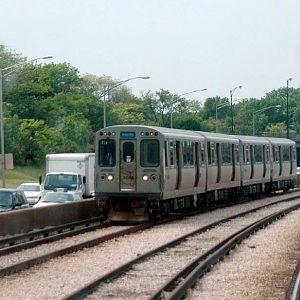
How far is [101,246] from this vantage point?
24453 mm

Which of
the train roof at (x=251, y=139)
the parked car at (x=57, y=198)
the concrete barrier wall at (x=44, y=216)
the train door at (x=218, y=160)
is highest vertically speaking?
the train roof at (x=251, y=139)

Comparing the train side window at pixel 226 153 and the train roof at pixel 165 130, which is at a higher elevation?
the train roof at pixel 165 130

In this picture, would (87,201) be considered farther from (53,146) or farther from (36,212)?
(53,146)

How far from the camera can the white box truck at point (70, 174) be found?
155 feet

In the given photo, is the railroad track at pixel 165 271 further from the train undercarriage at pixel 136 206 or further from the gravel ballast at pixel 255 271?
the train undercarriage at pixel 136 206

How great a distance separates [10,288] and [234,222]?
17.2 m

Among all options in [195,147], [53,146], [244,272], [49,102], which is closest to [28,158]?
[53,146]

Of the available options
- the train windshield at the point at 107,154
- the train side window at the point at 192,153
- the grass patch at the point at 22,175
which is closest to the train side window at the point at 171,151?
the train windshield at the point at 107,154

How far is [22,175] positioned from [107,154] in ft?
185

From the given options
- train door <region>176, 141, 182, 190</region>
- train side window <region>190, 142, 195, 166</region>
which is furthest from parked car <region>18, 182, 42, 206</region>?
train door <region>176, 141, 182, 190</region>

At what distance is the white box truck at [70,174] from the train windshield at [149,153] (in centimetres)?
1489

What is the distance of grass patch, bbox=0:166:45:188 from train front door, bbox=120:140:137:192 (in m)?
47.0

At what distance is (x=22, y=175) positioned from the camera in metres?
88.2

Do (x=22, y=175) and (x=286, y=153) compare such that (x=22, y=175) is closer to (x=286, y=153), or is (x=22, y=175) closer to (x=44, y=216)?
(x=286, y=153)
